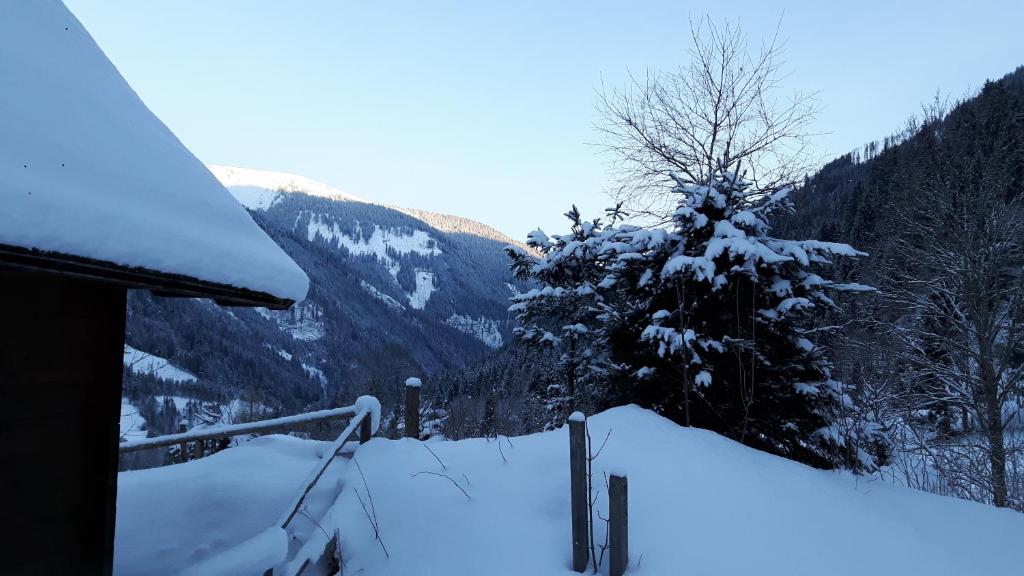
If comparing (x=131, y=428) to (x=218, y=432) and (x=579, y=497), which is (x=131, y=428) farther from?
(x=579, y=497)

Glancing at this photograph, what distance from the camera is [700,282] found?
26.5 ft

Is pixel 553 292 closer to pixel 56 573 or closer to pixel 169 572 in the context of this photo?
pixel 169 572

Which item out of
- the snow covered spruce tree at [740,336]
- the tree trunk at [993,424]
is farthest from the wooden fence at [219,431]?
the tree trunk at [993,424]

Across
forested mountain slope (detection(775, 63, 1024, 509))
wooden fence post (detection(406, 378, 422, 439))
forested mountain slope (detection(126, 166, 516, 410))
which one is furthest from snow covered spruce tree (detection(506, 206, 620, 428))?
forested mountain slope (detection(126, 166, 516, 410))

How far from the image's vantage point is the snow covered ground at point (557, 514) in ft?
13.8

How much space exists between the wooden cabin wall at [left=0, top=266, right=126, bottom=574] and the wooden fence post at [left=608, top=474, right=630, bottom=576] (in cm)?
323

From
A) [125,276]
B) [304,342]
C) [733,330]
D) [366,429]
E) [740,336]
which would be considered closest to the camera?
[125,276]

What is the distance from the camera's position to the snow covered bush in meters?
7.57

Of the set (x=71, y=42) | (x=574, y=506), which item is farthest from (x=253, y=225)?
(x=574, y=506)

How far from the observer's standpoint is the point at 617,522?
3805 mm

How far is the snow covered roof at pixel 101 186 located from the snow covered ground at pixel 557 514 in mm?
2555

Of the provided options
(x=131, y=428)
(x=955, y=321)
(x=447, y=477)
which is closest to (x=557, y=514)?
(x=447, y=477)

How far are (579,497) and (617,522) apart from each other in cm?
33

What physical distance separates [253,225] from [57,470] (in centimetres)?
183
